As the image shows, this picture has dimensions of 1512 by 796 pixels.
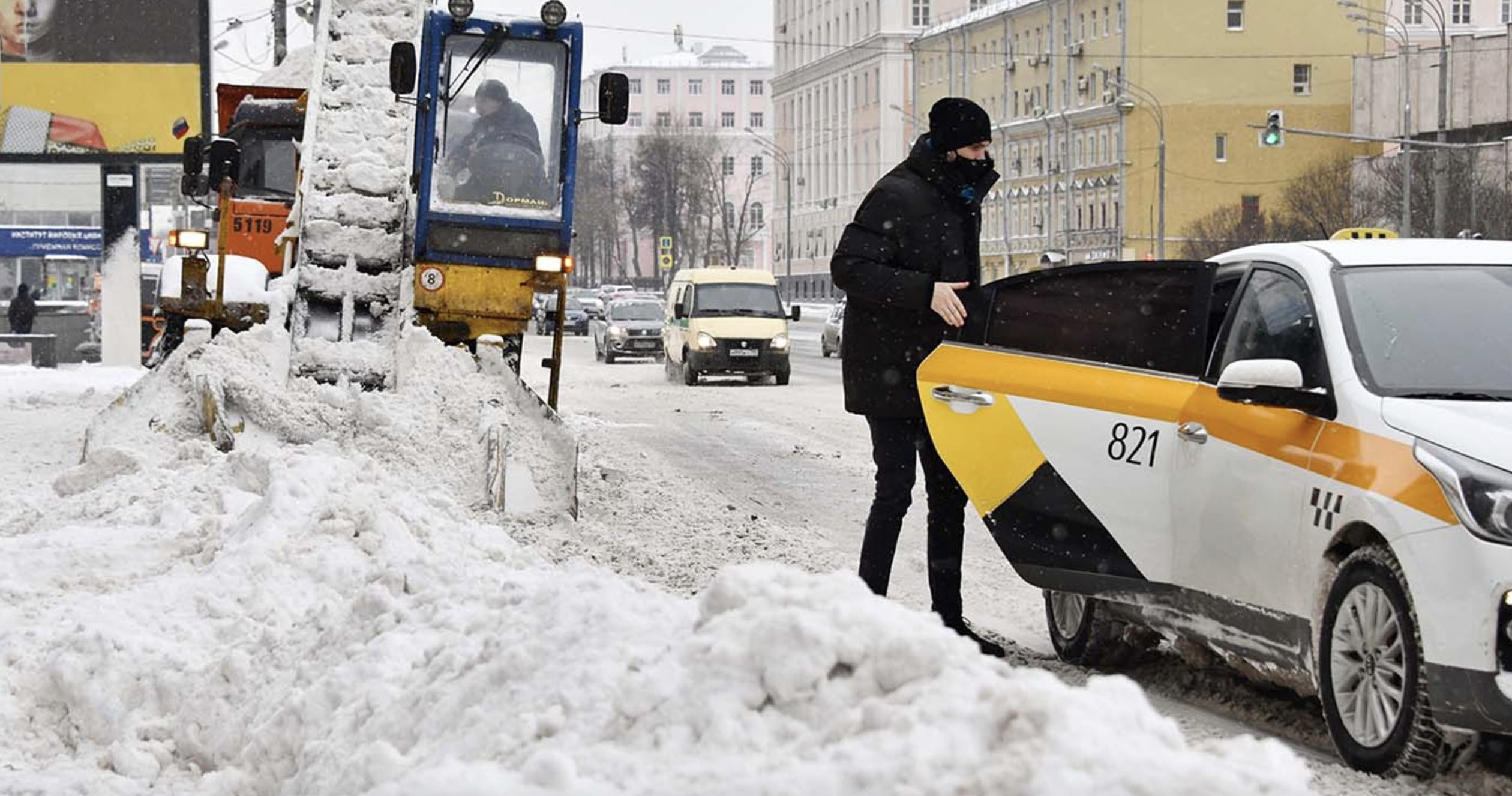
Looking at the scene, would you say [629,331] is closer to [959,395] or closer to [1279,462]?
[959,395]

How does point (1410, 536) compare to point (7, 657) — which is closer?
point (1410, 536)

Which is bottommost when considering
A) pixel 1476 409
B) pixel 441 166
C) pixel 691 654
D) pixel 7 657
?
pixel 7 657

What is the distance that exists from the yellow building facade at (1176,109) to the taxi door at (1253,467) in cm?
8086

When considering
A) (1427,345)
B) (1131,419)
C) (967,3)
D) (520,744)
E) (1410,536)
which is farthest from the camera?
(967,3)

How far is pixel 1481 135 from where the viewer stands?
75188 mm

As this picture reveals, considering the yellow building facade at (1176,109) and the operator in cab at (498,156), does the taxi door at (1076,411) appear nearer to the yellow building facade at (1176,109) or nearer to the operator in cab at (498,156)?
the operator in cab at (498,156)

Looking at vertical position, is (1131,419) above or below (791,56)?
below

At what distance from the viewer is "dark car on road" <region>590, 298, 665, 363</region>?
146 ft

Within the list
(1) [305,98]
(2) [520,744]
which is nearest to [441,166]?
(1) [305,98]

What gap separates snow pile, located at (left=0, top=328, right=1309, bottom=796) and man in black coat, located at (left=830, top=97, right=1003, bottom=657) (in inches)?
50.9

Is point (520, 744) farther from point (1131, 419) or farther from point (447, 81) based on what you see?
point (447, 81)

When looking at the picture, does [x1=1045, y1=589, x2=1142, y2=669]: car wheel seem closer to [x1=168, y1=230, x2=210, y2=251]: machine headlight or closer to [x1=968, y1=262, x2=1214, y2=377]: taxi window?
[x1=968, y1=262, x2=1214, y2=377]: taxi window

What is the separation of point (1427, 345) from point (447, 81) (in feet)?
32.8

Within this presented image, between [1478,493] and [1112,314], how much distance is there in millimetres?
2198
